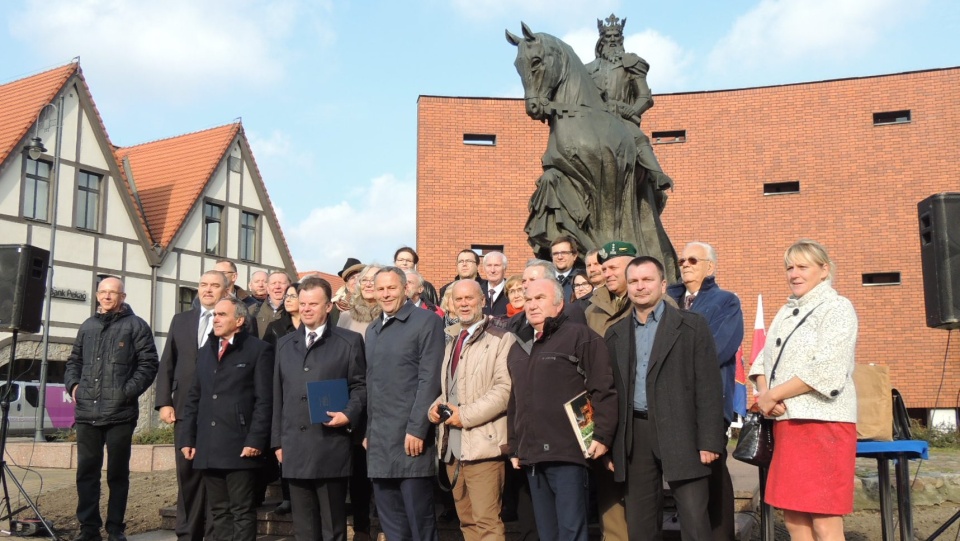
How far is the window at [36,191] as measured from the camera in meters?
20.8

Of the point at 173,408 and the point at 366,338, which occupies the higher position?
the point at 366,338

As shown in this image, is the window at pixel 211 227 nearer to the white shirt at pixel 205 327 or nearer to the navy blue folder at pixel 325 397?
the white shirt at pixel 205 327

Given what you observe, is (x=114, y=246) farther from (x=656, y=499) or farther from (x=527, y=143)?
(x=656, y=499)

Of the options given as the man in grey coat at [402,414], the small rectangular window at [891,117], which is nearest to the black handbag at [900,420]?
the man in grey coat at [402,414]

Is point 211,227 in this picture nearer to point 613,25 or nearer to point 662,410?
point 613,25

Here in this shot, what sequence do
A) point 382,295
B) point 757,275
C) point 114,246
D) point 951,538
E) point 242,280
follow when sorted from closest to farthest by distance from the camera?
point 382,295, point 951,538, point 757,275, point 114,246, point 242,280

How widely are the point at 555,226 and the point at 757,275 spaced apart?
14.4 metres

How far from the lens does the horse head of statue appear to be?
740 centimetres

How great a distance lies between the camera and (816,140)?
2091cm

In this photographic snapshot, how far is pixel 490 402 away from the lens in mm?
4566

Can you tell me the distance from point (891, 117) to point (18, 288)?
64.9 ft

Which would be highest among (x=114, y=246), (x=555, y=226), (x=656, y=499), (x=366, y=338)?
(x=114, y=246)

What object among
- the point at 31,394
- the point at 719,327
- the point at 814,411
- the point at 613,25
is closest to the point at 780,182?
the point at 613,25

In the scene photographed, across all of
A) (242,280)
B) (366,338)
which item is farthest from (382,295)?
(242,280)
